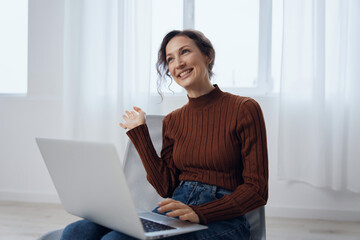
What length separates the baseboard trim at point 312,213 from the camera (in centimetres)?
249

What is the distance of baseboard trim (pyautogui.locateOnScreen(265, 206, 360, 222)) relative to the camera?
8.17 feet

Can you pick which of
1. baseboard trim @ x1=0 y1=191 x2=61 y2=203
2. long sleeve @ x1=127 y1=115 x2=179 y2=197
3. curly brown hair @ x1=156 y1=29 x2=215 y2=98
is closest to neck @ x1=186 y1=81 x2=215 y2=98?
curly brown hair @ x1=156 y1=29 x2=215 y2=98

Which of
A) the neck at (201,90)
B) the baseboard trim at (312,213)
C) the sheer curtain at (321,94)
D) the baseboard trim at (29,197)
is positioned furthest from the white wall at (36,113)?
the neck at (201,90)

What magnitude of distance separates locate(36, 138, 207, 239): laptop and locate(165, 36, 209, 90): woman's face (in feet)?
1.62

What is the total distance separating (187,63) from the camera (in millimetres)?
1243

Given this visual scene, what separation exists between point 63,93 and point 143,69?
655 mm

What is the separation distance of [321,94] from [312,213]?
0.82 m

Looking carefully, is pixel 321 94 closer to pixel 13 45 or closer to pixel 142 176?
pixel 142 176

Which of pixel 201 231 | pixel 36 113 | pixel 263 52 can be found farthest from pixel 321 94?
pixel 36 113

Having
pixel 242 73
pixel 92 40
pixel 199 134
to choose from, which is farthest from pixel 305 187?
pixel 92 40

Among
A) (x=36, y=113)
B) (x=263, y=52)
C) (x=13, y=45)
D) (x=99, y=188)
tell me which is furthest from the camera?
(x=13, y=45)

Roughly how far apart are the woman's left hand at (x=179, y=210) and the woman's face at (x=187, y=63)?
0.47m

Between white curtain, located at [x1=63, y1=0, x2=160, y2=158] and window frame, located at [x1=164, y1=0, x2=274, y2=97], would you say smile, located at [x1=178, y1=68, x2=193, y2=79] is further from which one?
window frame, located at [x1=164, y1=0, x2=274, y2=97]

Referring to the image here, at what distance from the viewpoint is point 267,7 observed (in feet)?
8.55
